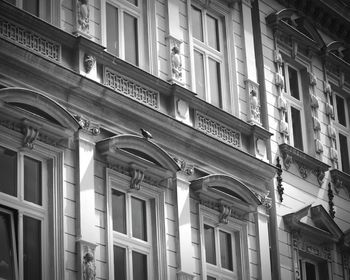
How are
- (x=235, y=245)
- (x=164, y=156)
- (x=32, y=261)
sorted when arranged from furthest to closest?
(x=235, y=245) < (x=164, y=156) < (x=32, y=261)

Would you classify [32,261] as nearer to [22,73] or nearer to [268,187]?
[22,73]

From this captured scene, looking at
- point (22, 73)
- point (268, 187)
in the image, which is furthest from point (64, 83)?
point (268, 187)

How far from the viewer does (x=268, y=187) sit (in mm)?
28156

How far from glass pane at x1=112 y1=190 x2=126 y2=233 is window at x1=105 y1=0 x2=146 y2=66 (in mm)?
2950

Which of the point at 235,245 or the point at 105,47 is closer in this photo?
the point at 105,47

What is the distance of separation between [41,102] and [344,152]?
1184 cm

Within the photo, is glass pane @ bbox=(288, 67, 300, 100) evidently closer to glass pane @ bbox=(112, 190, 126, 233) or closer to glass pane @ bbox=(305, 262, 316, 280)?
glass pane @ bbox=(305, 262, 316, 280)

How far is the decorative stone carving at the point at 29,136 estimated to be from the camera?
22250 millimetres

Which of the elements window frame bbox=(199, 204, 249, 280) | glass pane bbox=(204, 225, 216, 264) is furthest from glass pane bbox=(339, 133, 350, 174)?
glass pane bbox=(204, 225, 216, 264)

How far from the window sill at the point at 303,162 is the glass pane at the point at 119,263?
654 cm

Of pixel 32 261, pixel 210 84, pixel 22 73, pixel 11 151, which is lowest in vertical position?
pixel 32 261

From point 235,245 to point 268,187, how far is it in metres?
1.91

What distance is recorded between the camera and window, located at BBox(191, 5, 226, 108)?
2770cm

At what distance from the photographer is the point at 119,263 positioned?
77.2 feet
